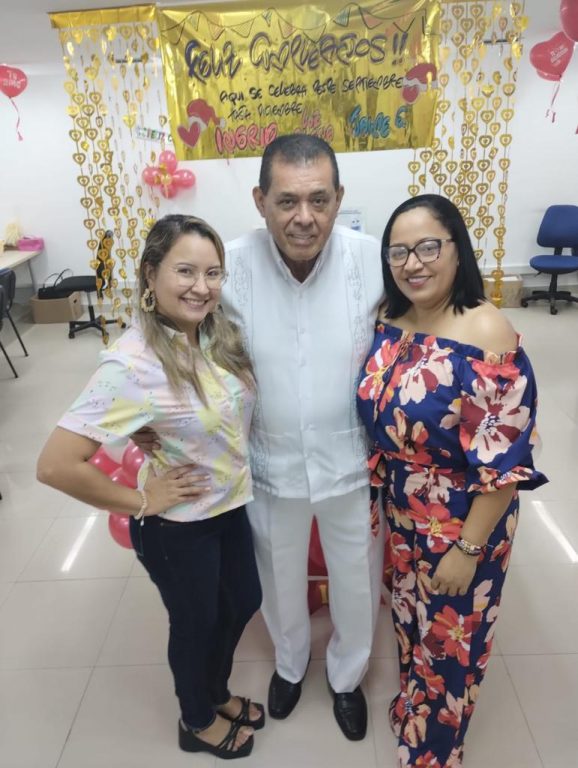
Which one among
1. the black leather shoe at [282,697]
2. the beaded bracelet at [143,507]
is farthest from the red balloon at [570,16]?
the black leather shoe at [282,697]

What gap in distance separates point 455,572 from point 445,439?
0.34m

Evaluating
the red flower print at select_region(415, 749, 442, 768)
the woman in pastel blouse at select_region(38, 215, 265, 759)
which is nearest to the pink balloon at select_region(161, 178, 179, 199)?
the woman in pastel blouse at select_region(38, 215, 265, 759)

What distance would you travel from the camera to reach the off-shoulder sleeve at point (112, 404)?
1206mm

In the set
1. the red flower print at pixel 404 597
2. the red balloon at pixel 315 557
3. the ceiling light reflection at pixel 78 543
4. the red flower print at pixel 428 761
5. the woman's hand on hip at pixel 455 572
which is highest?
the woman's hand on hip at pixel 455 572

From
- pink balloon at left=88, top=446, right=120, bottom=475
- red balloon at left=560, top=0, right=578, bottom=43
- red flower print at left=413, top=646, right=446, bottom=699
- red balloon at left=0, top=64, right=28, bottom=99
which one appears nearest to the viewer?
red flower print at left=413, top=646, right=446, bottom=699

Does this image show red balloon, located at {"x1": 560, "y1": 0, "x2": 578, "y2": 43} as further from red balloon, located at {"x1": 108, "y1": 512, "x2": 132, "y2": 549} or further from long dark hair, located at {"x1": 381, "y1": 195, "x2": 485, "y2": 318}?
red balloon, located at {"x1": 108, "y1": 512, "x2": 132, "y2": 549}

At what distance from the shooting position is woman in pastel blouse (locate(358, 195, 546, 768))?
1269 millimetres

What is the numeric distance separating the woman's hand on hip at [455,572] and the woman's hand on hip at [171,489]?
2.04 feet

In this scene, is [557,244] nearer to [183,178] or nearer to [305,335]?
[183,178]

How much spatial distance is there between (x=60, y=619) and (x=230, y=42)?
308 cm

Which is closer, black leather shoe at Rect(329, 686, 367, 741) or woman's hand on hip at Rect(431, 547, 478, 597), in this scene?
woman's hand on hip at Rect(431, 547, 478, 597)

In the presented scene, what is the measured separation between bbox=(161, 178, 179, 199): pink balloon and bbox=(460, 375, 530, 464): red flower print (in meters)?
5.40

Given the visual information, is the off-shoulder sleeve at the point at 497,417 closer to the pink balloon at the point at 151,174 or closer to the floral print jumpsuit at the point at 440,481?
the floral print jumpsuit at the point at 440,481

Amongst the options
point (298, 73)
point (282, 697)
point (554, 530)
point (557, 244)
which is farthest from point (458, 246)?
point (557, 244)
